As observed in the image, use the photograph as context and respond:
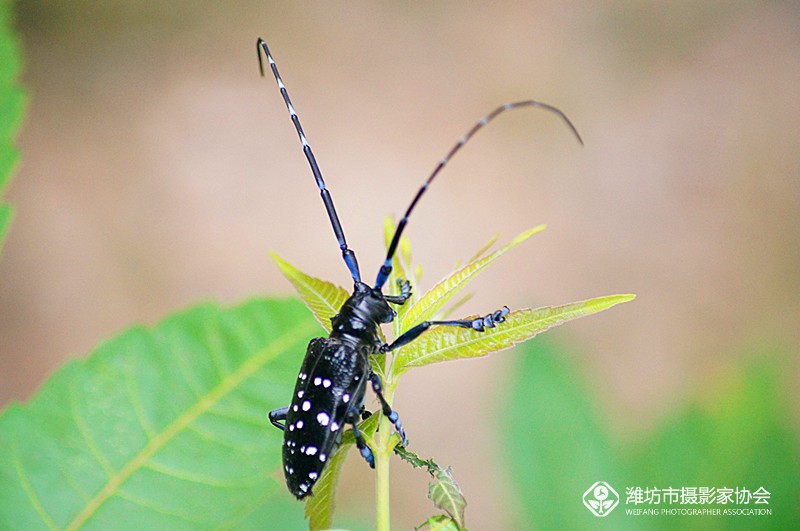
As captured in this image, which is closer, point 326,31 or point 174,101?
point 174,101

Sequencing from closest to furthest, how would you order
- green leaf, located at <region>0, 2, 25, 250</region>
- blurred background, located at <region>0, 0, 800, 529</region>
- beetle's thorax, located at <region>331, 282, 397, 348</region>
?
green leaf, located at <region>0, 2, 25, 250</region>, beetle's thorax, located at <region>331, 282, 397, 348</region>, blurred background, located at <region>0, 0, 800, 529</region>

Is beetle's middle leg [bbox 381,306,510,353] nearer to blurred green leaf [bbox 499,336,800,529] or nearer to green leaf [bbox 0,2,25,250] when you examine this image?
blurred green leaf [bbox 499,336,800,529]

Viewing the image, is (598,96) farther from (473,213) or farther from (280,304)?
(280,304)

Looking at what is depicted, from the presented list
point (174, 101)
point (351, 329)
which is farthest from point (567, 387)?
point (174, 101)

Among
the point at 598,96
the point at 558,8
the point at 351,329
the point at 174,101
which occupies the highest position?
the point at 174,101

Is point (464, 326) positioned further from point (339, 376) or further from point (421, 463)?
point (339, 376)

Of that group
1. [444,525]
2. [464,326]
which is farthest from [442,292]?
[444,525]

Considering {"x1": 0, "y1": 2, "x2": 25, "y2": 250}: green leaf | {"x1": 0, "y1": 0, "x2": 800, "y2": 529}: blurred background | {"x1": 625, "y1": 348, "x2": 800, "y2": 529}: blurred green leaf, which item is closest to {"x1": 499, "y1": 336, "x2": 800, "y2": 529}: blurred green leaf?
{"x1": 625, "y1": 348, "x2": 800, "y2": 529}: blurred green leaf
